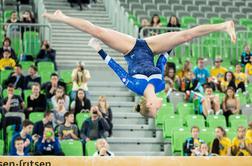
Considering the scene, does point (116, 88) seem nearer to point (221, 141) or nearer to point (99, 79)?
point (99, 79)

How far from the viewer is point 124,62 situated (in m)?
17.1

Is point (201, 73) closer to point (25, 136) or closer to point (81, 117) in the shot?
point (81, 117)

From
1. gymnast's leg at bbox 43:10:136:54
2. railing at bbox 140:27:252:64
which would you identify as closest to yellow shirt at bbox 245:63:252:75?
railing at bbox 140:27:252:64

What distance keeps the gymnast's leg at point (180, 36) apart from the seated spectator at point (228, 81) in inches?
217

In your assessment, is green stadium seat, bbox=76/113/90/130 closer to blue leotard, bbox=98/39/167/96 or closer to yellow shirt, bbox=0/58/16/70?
yellow shirt, bbox=0/58/16/70

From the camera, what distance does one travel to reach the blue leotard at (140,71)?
10008 millimetres

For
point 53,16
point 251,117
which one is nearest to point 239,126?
point 251,117

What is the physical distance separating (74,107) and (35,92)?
773mm

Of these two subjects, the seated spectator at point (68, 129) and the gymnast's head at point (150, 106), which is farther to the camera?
the seated spectator at point (68, 129)

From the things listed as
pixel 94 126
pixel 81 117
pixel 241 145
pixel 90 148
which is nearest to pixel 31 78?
pixel 81 117

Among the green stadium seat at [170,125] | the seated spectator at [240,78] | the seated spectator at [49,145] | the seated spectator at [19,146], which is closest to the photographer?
the seated spectator at [19,146]

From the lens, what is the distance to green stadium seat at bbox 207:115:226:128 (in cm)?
1448

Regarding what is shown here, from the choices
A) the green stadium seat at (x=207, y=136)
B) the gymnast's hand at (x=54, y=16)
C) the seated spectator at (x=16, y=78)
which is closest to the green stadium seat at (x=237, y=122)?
the green stadium seat at (x=207, y=136)

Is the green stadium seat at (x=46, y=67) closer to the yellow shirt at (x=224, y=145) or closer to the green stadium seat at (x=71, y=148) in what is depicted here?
the green stadium seat at (x=71, y=148)
